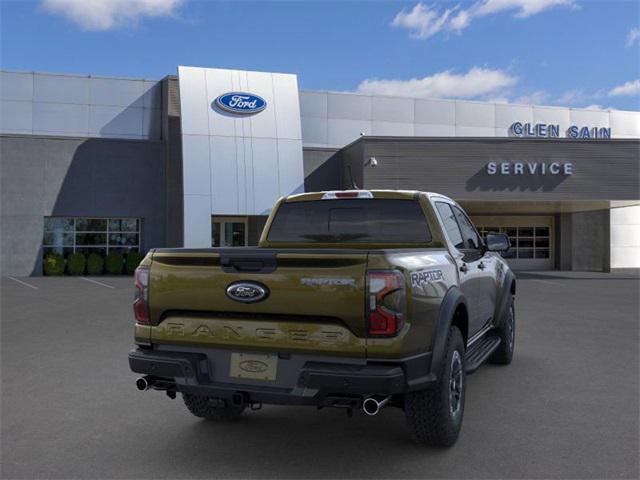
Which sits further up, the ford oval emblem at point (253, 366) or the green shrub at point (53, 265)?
the ford oval emblem at point (253, 366)

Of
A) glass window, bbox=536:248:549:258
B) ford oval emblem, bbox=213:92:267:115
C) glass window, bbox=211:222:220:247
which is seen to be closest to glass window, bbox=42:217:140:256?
glass window, bbox=211:222:220:247

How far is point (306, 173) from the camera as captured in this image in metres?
26.9

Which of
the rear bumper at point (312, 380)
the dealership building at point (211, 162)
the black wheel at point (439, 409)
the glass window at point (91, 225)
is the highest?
the dealership building at point (211, 162)

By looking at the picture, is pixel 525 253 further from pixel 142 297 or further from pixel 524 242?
pixel 142 297

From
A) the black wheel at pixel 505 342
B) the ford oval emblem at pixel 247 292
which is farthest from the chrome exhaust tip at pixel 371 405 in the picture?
the black wheel at pixel 505 342

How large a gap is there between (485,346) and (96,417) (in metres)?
3.77

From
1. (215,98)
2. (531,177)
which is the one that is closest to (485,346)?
(531,177)

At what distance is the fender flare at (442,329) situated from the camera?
13.3 feet

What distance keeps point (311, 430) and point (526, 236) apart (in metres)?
28.4

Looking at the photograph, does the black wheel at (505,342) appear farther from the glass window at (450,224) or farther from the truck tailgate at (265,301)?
the truck tailgate at (265,301)

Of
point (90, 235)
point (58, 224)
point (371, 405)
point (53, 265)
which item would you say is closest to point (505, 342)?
point (371, 405)

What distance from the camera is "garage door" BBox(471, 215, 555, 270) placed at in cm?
3095

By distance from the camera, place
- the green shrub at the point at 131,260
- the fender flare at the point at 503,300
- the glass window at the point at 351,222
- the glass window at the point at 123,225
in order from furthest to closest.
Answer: the glass window at the point at 123,225 → the green shrub at the point at 131,260 → the fender flare at the point at 503,300 → the glass window at the point at 351,222

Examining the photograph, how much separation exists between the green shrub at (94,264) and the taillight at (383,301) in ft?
77.2
